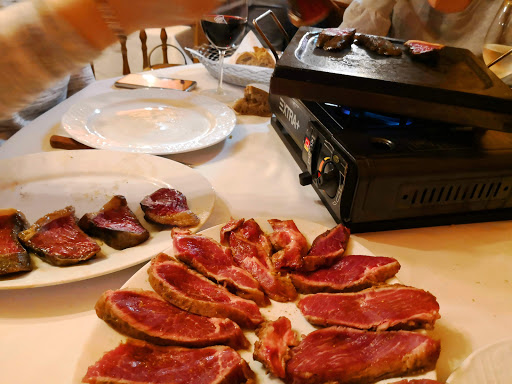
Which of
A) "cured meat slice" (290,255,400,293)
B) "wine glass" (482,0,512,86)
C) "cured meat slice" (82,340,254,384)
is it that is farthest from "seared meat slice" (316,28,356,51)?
"cured meat slice" (82,340,254,384)

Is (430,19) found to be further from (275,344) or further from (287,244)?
(275,344)

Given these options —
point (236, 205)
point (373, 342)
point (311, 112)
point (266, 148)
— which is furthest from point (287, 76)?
point (373, 342)

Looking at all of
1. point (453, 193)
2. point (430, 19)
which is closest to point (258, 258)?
point (453, 193)

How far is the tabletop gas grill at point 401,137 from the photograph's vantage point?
0.97m

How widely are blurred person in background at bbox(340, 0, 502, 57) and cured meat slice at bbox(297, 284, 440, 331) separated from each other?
72.6 inches

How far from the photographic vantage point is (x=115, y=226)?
0.90 m

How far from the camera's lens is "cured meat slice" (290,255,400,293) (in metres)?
0.86

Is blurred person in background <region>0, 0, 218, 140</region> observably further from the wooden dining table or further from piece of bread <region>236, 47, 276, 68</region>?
piece of bread <region>236, 47, 276, 68</region>

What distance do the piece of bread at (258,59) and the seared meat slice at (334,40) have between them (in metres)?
0.77

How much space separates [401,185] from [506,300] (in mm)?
346

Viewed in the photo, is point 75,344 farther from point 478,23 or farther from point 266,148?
point 478,23

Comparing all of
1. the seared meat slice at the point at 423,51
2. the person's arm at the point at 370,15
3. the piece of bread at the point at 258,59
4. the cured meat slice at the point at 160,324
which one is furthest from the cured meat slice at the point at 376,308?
the person's arm at the point at 370,15

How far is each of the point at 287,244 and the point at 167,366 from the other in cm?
39

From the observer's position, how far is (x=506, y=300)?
921mm
